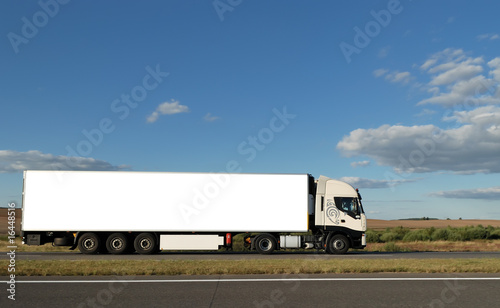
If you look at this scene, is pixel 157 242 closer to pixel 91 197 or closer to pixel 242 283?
pixel 91 197

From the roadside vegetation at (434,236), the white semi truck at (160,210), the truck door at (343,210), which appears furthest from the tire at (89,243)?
the roadside vegetation at (434,236)

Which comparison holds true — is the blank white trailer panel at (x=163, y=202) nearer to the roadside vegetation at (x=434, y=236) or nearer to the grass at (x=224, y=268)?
the grass at (x=224, y=268)

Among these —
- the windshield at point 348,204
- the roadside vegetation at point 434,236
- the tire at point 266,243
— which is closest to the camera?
the tire at point 266,243

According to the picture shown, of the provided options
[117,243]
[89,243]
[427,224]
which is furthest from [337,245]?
[427,224]

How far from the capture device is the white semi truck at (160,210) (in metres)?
18.8

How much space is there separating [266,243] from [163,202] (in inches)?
189

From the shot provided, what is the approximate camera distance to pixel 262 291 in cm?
866

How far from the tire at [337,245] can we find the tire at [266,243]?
241 centimetres

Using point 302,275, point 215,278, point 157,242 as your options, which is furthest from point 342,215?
point 215,278

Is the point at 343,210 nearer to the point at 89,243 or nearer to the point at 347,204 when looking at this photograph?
the point at 347,204

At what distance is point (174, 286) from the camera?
9.18 meters

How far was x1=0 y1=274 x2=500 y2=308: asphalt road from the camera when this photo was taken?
757 centimetres

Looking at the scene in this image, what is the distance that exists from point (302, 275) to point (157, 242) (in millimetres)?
9875

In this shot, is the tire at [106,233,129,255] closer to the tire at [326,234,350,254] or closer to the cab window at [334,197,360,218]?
the tire at [326,234,350,254]
